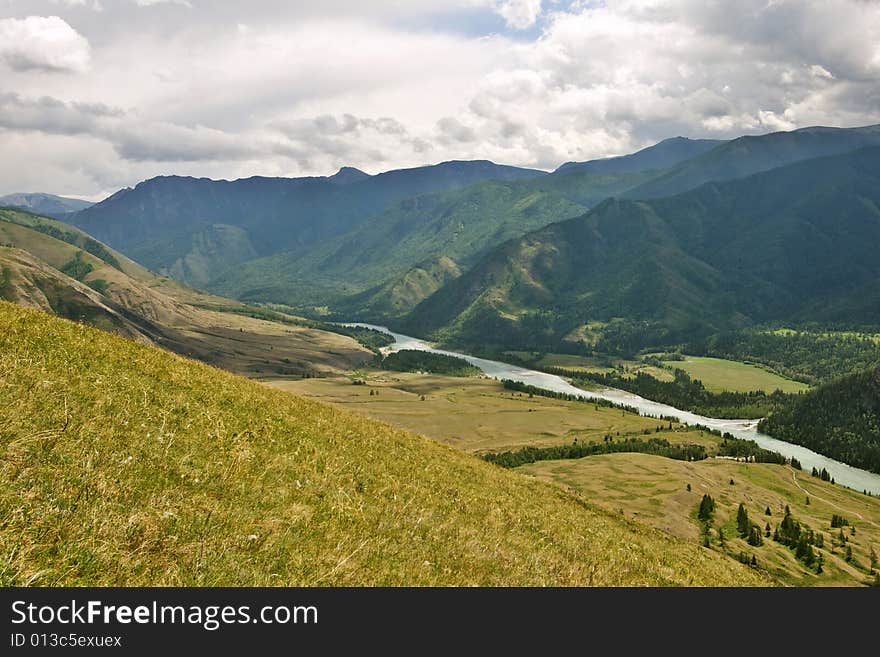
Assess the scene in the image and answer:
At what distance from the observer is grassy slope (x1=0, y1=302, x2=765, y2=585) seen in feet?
30.4

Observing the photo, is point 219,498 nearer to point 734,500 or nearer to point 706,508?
point 706,508

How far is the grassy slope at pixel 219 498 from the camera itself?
9266 mm

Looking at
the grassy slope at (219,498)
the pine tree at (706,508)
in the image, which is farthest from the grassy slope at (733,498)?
the grassy slope at (219,498)

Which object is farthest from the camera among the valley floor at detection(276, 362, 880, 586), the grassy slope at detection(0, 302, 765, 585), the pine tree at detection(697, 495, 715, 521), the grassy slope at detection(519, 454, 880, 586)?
the pine tree at detection(697, 495, 715, 521)

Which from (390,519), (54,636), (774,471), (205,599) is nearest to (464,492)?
(390,519)

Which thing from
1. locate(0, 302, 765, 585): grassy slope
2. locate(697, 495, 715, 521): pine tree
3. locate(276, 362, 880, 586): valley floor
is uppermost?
locate(0, 302, 765, 585): grassy slope

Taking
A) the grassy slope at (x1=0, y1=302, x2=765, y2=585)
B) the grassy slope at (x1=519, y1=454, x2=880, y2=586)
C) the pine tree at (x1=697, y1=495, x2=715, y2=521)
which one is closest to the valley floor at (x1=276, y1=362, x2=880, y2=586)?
the grassy slope at (x1=519, y1=454, x2=880, y2=586)

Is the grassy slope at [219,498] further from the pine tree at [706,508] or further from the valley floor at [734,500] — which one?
the pine tree at [706,508]

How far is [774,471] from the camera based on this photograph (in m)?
180

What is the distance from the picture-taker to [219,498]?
12914 mm

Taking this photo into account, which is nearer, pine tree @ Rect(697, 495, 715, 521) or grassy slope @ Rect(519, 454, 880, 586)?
grassy slope @ Rect(519, 454, 880, 586)

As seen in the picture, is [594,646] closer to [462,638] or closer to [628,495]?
[462,638]

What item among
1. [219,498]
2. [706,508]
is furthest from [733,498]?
[219,498]

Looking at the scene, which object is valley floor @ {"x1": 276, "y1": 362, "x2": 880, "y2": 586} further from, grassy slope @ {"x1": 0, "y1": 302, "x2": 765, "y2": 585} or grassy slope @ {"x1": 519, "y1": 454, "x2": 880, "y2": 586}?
grassy slope @ {"x1": 0, "y1": 302, "x2": 765, "y2": 585}
